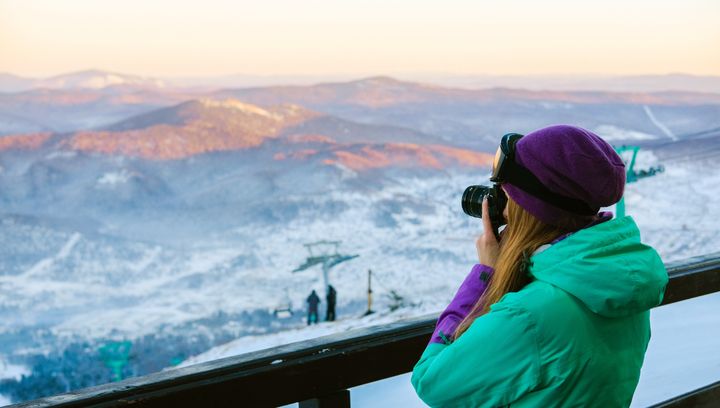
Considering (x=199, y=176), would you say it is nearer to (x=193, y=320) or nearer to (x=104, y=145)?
(x=104, y=145)

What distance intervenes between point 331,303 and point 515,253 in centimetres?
1621

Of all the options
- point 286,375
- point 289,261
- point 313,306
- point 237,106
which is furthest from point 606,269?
point 237,106

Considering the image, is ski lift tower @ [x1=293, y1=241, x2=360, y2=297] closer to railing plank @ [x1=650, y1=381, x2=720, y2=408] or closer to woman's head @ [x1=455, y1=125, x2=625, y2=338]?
railing plank @ [x1=650, y1=381, x2=720, y2=408]

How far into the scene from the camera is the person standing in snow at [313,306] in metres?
16.3

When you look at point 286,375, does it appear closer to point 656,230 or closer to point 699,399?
point 699,399

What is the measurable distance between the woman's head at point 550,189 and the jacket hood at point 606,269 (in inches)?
0.9

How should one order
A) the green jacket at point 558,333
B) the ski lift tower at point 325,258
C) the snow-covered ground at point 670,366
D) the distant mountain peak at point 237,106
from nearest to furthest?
the green jacket at point 558,333, the snow-covered ground at point 670,366, the ski lift tower at point 325,258, the distant mountain peak at point 237,106

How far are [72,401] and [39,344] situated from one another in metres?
15.5

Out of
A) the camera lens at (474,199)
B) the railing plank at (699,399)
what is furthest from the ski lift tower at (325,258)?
the camera lens at (474,199)

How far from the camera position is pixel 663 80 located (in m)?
17.8

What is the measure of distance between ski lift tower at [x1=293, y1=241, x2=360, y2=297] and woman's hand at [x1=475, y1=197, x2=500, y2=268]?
16130 millimetres

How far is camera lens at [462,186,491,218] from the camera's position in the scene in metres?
0.87

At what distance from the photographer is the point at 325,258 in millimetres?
17250

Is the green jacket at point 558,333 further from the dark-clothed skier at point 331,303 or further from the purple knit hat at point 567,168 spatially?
the dark-clothed skier at point 331,303
